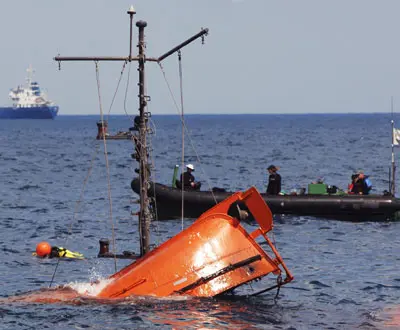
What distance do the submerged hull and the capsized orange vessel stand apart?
14.2 m

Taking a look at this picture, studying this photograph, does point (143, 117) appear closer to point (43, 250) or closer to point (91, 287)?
point (91, 287)

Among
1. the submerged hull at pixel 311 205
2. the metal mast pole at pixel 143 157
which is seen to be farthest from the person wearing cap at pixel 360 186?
the metal mast pole at pixel 143 157

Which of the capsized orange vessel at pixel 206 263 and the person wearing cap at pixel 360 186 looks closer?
the capsized orange vessel at pixel 206 263

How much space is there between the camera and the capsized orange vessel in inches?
784

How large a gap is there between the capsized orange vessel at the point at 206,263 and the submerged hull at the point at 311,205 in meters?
14.2

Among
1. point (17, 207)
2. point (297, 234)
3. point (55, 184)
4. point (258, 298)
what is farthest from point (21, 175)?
point (258, 298)

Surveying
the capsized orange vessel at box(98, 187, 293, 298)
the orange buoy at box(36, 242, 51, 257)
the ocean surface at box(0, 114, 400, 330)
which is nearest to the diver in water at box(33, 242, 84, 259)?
the orange buoy at box(36, 242, 51, 257)

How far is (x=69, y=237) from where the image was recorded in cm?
3181

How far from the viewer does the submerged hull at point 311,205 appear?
115ft

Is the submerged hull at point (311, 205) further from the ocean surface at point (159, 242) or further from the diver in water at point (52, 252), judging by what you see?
the diver in water at point (52, 252)

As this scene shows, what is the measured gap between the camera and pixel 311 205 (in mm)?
35125

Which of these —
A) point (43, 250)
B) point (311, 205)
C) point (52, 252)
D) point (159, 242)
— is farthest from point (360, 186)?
point (43, 250)

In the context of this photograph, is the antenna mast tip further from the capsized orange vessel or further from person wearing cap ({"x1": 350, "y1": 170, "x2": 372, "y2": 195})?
person wearing cap ({"x1": 350, "y1": 170, "x2": 372, "y2": 195})

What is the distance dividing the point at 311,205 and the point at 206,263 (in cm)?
1557
